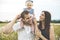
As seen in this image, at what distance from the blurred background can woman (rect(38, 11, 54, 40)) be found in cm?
5

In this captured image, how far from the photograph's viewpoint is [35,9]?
2318 millimetres

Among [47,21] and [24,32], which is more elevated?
[47,21]

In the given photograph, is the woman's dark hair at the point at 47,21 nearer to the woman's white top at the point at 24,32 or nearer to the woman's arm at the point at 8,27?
the woman's white top at the point at 24,32

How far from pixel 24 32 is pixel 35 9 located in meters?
0.32

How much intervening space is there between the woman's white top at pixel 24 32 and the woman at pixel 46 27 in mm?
141

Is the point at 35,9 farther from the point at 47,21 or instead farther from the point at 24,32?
the point at 24,32

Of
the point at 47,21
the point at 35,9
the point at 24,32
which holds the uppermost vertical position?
the point at 35,9

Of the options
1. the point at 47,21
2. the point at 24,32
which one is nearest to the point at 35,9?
the point at 47,21

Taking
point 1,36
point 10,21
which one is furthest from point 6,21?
point 1,36

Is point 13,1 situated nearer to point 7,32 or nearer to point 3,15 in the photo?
point 3,15

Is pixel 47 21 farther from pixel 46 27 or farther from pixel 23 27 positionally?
pixel 23 27

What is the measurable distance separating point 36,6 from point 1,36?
1.90 feet

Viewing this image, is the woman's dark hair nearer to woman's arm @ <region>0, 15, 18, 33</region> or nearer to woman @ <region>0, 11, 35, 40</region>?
woman @ <region>0, 11, 35, 40</region>

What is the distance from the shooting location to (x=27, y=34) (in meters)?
2.28
